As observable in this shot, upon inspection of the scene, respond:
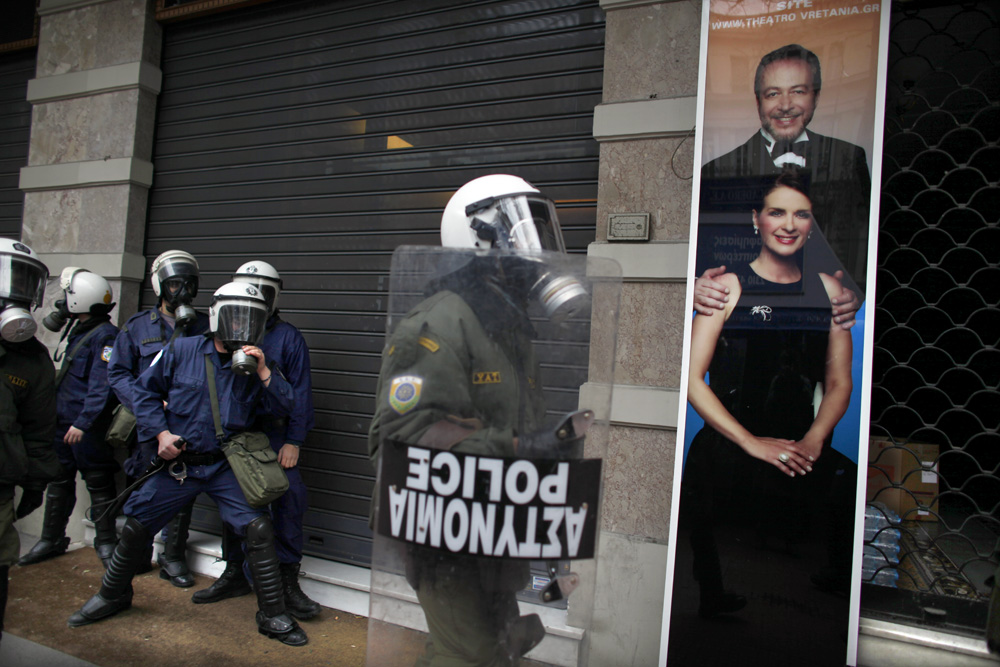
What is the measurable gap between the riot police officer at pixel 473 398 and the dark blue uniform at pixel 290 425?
254cm

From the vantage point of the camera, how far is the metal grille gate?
3404mm

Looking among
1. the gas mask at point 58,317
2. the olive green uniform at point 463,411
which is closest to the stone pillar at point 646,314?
the olive green uniform at point 463,411

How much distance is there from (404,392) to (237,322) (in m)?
2.21

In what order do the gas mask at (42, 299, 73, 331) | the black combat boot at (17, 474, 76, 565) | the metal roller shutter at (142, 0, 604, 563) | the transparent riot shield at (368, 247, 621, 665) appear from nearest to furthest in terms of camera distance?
the transparent riot shield at (368, 247, 621, 665) < the metal roller shutter at (142, 0, 604, 563) < the gas mask at (42, 299, 73, 331) < the black combat boot at (17, 474, 76, 565)

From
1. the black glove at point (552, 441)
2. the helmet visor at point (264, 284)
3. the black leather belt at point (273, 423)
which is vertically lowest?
the black leather belt at point (273, 423)

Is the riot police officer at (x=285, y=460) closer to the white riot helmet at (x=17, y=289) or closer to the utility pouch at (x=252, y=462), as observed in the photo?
the utility pouch at (x=252, y=462)

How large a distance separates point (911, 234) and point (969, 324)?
23.1 inches

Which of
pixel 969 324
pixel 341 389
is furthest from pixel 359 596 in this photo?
pixel 969 324

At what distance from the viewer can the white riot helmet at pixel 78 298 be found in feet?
16.5

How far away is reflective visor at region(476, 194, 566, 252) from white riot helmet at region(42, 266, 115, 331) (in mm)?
4351

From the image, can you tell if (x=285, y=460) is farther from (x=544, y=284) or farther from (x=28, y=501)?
(x=544, y=284)

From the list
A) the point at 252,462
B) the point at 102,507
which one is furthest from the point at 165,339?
the point at 102,507

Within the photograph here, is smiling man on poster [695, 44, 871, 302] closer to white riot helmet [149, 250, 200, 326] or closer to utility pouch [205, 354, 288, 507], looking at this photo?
utility pouch [205, 354, 288, 507]


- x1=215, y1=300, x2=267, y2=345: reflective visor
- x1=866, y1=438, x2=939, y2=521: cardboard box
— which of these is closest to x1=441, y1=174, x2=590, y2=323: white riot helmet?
x1=215, y1=300, x2=267, y2=345: reflective visor
